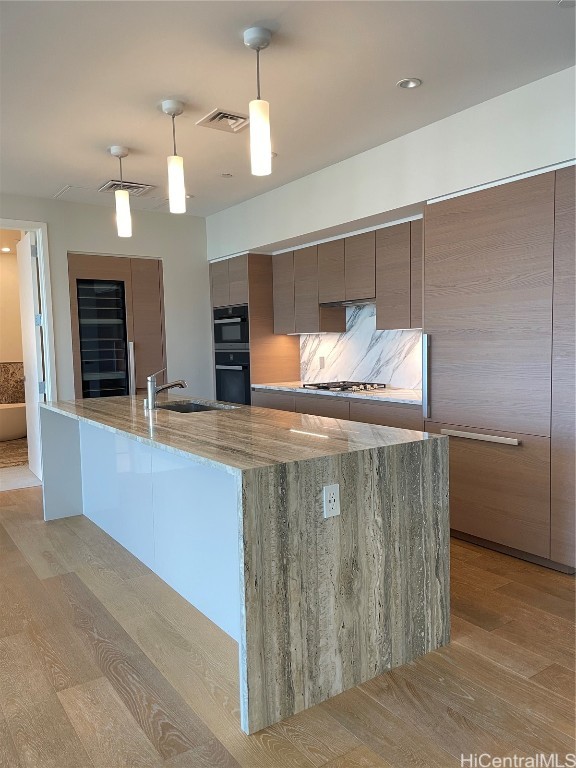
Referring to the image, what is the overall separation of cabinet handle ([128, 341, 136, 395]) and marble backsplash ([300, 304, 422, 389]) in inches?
65.4

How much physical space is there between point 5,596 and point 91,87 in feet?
8.59

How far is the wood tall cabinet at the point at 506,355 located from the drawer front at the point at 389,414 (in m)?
0.14

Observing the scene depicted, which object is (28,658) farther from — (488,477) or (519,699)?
(488,477)

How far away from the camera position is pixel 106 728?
1.84 m

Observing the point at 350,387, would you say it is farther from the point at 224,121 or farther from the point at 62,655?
the point at 62,655

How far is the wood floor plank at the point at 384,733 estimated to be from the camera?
1.67 metres

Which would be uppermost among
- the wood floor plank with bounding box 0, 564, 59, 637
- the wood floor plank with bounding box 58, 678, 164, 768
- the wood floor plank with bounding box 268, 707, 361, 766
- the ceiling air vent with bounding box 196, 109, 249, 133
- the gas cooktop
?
the ceiling air vent with bounding box 196, 109, 249, 133

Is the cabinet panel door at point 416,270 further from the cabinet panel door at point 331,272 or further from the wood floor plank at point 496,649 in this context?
the wood floor plank at point 496,649

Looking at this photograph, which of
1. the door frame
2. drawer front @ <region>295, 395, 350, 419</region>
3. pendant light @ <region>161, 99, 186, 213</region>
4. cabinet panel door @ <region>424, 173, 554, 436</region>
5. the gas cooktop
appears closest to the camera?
pendant light @ <region>161, 99, 186, 213</region>

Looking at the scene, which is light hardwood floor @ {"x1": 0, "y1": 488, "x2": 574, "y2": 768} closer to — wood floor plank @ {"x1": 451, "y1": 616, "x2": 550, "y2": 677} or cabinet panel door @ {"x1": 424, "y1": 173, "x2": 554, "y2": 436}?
wood floor plank @ {"x1": 451, "y1": 616, "x2": 550, "y2": 677}

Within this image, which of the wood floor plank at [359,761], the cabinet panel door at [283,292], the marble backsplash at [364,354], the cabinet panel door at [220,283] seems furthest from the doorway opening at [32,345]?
the wood floor plank at [359,761]

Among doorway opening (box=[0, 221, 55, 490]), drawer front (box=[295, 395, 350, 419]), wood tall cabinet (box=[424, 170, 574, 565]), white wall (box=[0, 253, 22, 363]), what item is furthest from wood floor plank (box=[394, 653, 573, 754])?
white wall (box=[0, 253, 22, 363])

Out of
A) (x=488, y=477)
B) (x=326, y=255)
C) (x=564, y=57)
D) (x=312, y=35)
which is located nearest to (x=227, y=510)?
(x=488, y=477)

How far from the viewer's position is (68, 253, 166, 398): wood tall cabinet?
5246mm
